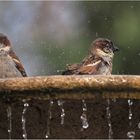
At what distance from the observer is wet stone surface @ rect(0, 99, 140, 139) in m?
5.18

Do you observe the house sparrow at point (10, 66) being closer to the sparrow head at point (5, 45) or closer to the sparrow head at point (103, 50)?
the sparrow head at point (5, 45)

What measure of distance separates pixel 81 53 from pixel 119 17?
3.36 ft

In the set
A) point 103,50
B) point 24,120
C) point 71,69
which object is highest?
point 103,50

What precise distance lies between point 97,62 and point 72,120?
211cm

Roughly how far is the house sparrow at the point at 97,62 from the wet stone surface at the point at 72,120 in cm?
144

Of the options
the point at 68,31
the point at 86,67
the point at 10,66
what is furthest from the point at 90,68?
the point at 68,31

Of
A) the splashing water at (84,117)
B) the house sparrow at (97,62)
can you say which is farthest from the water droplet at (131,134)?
the house sparrow at (97,62)

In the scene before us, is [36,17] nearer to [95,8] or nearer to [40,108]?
[95,8]

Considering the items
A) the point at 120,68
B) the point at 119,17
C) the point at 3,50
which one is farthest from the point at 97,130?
the point at 119,17

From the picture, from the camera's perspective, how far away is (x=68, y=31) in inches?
476

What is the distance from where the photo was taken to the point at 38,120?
17.4 ft

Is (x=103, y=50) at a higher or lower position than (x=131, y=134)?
higher

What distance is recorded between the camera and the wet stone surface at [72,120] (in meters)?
5.18

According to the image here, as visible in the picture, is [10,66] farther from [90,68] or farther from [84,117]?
[84,117]
